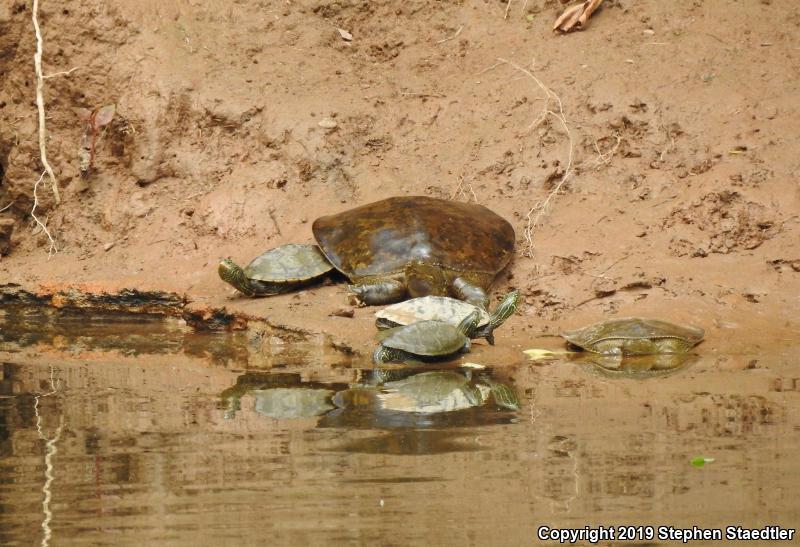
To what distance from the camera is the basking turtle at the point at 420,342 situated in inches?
264

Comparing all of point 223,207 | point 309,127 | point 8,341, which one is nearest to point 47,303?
point 8,341

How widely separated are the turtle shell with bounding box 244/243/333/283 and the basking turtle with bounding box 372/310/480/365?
5.82 feet

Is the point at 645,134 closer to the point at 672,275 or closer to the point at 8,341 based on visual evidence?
the point at 672,275

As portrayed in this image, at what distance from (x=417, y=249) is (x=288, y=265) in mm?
1073

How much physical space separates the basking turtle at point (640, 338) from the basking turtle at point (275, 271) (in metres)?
2.47

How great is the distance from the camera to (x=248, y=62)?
10922 mm

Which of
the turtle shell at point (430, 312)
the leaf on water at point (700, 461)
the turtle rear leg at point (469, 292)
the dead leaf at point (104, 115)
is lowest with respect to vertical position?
the leaf on water at point (700, 461)

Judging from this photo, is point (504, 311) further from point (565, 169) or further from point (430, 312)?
point (565, 169)

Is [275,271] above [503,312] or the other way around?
above

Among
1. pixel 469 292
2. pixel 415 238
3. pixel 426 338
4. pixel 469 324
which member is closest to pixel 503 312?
pixel 469 324

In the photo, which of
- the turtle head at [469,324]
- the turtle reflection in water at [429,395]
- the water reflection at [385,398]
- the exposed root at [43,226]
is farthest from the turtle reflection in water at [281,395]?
the exposed root at [43,226]

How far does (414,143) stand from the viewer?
10.2 metres

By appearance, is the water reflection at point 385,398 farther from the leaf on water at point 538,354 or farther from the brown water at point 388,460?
the leaf on water at point 538,354

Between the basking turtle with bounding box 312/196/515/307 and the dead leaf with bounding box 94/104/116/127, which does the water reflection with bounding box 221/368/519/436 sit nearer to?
the basking turtle with bounding box 312/196/515/307
